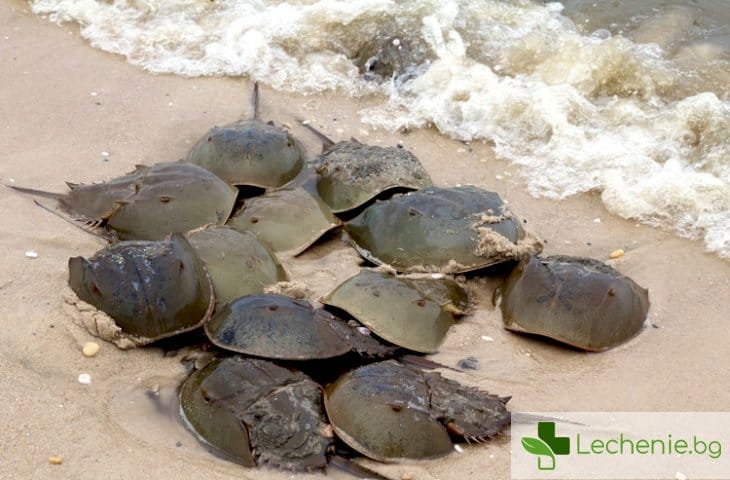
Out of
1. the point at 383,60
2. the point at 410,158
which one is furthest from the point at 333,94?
the point at 410,158

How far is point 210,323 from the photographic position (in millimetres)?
2764

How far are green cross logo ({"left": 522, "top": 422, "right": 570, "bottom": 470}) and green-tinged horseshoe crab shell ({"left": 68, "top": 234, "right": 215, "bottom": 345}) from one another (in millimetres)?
1195

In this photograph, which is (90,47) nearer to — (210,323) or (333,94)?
(333,94)

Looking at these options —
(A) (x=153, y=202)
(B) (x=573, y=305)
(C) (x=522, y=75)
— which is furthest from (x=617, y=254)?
(A) (x=153, y=202)

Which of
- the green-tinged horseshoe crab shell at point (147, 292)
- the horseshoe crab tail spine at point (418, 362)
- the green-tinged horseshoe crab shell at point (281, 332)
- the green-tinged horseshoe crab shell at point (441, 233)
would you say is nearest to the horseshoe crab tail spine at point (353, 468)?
the green-tinged horseshoe crab shell at point (281, 332)

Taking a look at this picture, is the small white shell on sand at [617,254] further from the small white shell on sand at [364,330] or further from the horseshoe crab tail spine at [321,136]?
the horseshoe crab tail spine at [321,136]

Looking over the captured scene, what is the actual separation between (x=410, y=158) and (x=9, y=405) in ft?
7.00

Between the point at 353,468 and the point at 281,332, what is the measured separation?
513mm

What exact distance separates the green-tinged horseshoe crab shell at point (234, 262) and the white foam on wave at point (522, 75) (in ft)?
5.55

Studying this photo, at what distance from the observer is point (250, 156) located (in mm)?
3770

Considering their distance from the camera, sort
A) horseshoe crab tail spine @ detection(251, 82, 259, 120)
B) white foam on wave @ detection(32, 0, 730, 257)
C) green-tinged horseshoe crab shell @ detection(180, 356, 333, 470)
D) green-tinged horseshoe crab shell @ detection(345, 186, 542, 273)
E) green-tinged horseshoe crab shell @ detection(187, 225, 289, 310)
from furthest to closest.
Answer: horseshoe crab tail spine @ detection(251, 82, 259, 120) → white foam on wave @ detection(32, 0, 730, 257) → green-tinged horseshoe crab shell @ detection(345, 186, 542, 273) → green-tinged horseshoe crab shell @ detection(187, 225, 289, 310) → green-tinged horseshoe crab shell @ detection(180, 356, 333, 470)

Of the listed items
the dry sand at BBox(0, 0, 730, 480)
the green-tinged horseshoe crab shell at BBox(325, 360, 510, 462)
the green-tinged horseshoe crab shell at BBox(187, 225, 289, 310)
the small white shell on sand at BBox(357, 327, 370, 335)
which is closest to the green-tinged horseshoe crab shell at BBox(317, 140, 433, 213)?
the dry sand at BBox(0, 0, 730, 480)

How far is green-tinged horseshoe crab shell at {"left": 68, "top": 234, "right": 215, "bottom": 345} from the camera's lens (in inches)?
109

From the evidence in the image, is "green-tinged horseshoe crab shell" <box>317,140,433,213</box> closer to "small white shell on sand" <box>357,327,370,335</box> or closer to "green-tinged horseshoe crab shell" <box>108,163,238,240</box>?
"green-tinged horseshoe crab shell" <box>108,163,238,240</box>
